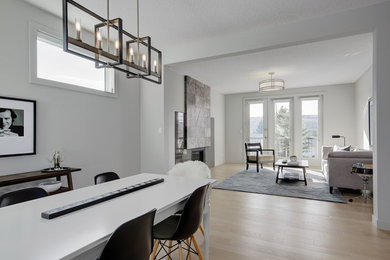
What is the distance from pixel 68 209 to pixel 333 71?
243 inches

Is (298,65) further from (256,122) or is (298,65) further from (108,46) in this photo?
(108,46)

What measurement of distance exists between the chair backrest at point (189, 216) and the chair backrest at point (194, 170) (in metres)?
0.71

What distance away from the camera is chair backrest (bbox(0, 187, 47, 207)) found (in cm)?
153

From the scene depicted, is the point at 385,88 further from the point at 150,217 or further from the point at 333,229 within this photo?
the point at 150,217

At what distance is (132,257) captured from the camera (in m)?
1.07

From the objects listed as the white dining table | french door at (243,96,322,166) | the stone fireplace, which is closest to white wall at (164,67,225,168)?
french door at (243,96,322,166)

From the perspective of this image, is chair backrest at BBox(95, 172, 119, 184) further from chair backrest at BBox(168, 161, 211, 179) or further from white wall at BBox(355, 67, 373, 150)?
white wall at BBox(355, 67, 373, 150)

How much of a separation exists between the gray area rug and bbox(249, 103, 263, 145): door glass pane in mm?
2446

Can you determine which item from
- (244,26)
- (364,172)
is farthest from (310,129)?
(244,26)

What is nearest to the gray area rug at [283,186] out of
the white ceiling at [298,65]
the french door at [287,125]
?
the french door at [287,125]

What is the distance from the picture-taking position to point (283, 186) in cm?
457

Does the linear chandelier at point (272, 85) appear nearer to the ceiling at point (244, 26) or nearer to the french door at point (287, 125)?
the ceiling at point (244, 26)

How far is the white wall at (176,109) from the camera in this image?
4.25 meters

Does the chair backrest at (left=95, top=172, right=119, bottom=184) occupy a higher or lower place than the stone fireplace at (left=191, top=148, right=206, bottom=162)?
higher
